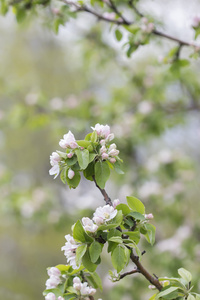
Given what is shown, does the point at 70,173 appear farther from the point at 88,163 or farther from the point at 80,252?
the point at 80,252

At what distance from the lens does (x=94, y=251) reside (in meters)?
0.73

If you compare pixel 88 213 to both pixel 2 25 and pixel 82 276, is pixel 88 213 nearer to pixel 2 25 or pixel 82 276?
pixel 82 276

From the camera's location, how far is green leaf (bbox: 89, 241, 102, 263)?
0.72 meters

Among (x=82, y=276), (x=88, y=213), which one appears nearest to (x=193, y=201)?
(x=88, y=213)

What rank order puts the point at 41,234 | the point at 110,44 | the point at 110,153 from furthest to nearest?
1. the point at 41,234
2. the point at 110,44
3. the point at 110,153

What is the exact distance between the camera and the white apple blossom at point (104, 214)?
0.74 m

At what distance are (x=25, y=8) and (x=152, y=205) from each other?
2237mm

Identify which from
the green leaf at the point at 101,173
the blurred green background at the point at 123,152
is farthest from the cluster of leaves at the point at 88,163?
the blurred green background at the point at 123,152

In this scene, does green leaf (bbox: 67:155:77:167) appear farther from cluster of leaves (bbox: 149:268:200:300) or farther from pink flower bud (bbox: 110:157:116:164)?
cluster of leaves (bbox: 149:268:200:300)

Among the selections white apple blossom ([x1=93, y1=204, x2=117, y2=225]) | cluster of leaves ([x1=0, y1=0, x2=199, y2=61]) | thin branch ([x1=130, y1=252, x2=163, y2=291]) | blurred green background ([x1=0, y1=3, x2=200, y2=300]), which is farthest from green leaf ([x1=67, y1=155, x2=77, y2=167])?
blurred green background ([x1=0, y1=3, x2=200, y2=300])

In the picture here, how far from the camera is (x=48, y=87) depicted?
18.1 feet

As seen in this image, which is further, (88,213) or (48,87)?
(48,87)

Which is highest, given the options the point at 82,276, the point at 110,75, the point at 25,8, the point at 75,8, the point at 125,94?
the point at 110,75

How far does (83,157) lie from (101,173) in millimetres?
57
